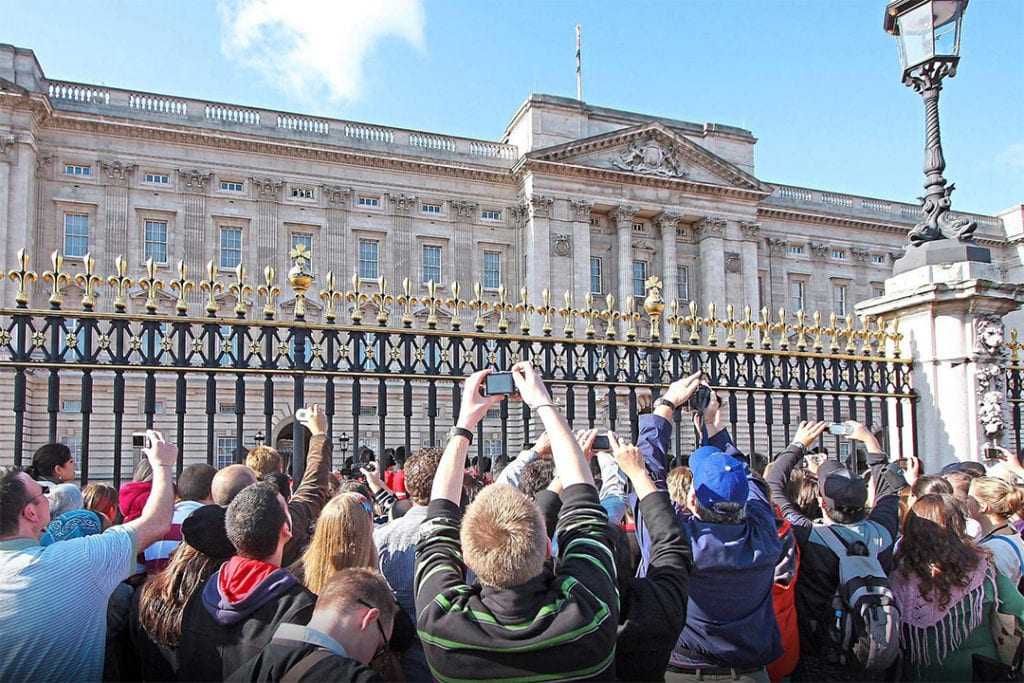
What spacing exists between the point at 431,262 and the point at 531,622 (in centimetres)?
3598

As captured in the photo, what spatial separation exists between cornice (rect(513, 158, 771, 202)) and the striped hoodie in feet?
117

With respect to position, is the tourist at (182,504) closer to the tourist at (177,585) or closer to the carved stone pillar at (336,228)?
the tourist at (177,585)

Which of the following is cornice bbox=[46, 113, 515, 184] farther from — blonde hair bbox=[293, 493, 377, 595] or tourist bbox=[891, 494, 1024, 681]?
tourist bbox=[891, 494, 1024, 681]

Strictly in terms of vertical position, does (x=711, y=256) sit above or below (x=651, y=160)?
below

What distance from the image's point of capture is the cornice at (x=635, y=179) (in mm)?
37844

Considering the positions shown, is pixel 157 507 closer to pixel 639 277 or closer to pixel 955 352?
pixel 955 352

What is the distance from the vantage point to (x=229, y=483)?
4.42 metres

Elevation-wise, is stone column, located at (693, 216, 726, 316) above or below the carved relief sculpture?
below

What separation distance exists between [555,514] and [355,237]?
33736 mm

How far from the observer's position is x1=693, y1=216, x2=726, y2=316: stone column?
4075cm

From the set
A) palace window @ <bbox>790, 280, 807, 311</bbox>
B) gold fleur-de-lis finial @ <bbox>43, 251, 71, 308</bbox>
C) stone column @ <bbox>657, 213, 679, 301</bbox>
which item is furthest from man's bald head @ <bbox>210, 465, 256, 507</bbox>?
palace window @ <bbox>790, 280, 807, 311</bbox>

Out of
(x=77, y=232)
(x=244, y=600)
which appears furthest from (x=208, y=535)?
(x=77, y=232)

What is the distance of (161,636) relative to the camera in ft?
11.3

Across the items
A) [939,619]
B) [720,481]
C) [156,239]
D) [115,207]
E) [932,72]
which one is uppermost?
[115,207]
